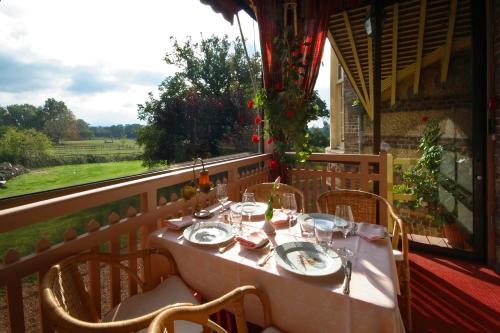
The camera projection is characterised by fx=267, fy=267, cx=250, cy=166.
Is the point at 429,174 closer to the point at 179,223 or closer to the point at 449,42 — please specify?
the point at 449,42

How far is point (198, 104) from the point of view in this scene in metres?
3.99

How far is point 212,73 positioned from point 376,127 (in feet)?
9.23

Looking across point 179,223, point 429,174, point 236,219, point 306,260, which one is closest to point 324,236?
point 306,260

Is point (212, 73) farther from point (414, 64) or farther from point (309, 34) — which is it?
point (414, 64)

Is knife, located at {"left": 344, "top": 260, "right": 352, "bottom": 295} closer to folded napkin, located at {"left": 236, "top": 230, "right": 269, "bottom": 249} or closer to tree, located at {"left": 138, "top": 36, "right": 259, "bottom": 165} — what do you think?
folded napkin, located at {"left": 236, "top": 230, "right": 269, "bottom": 249}

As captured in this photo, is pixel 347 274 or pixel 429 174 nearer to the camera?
pixel 347 274

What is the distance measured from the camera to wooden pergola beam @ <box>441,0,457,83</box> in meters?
2.73

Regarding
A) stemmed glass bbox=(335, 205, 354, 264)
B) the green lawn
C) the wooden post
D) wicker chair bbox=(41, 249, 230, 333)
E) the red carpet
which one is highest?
the wooden post

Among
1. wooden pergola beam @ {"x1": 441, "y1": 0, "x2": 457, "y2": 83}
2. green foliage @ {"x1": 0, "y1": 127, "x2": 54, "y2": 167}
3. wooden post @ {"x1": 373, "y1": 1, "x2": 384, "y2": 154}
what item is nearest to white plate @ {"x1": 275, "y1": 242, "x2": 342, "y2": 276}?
green foliage @ {"x1": 0, "y1": 127, "x2": 54, "y2": 167}

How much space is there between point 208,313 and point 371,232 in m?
0.95

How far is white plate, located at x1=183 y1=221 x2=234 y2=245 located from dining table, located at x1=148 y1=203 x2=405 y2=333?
0.08 feet

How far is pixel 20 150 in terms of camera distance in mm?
1426

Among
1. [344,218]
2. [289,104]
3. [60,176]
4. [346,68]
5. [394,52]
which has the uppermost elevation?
[346,68]

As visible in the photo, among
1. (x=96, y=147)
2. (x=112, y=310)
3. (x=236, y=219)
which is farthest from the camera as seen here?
(x=96, y=147)
